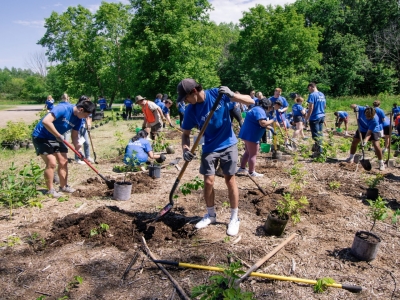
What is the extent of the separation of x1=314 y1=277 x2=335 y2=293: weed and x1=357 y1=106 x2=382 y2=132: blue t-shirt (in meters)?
5.45

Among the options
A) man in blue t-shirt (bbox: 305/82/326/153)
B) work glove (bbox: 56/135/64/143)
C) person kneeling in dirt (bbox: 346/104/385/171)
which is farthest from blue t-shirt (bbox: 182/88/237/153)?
man in blue t-shirt (bbox: 305/82/326/153)

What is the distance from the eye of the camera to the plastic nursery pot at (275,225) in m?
3.95

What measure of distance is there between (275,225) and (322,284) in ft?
3.36

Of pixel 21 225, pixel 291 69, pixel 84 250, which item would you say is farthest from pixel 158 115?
pixel 291 69

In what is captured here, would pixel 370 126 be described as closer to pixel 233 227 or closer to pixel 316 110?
pixel 316 110

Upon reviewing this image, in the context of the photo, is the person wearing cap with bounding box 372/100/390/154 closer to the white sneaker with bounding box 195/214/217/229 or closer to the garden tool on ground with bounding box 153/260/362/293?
the white sneaker with bounding box 195/214/217/229

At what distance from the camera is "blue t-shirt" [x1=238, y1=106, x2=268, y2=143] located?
6098 mm

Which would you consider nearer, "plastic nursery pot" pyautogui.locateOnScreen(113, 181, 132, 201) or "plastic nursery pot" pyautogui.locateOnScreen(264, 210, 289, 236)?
"plastic nursery pot" pyautogui.locateOnScreen(264, 210, 289, 236)

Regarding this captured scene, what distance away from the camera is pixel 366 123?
25.0 ft

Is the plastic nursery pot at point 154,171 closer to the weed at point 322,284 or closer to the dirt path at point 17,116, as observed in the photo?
the weed at point 322,284

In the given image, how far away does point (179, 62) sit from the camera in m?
23.0

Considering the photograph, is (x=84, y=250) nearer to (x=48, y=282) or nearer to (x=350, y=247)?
(x=48, y=282)

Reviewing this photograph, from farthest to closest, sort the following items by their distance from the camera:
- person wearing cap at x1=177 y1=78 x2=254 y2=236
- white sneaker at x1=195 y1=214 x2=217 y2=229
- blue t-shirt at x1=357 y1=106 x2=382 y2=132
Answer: blue t-shirt at x1=357 y1=106 x2=382 y2=132 → white sneaker at x1=195 y1=214 x2=217 y2=229 → person wearing cap at x1=177 y1=78 x2=254 y2=236

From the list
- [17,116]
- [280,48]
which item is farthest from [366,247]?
[280,48]
